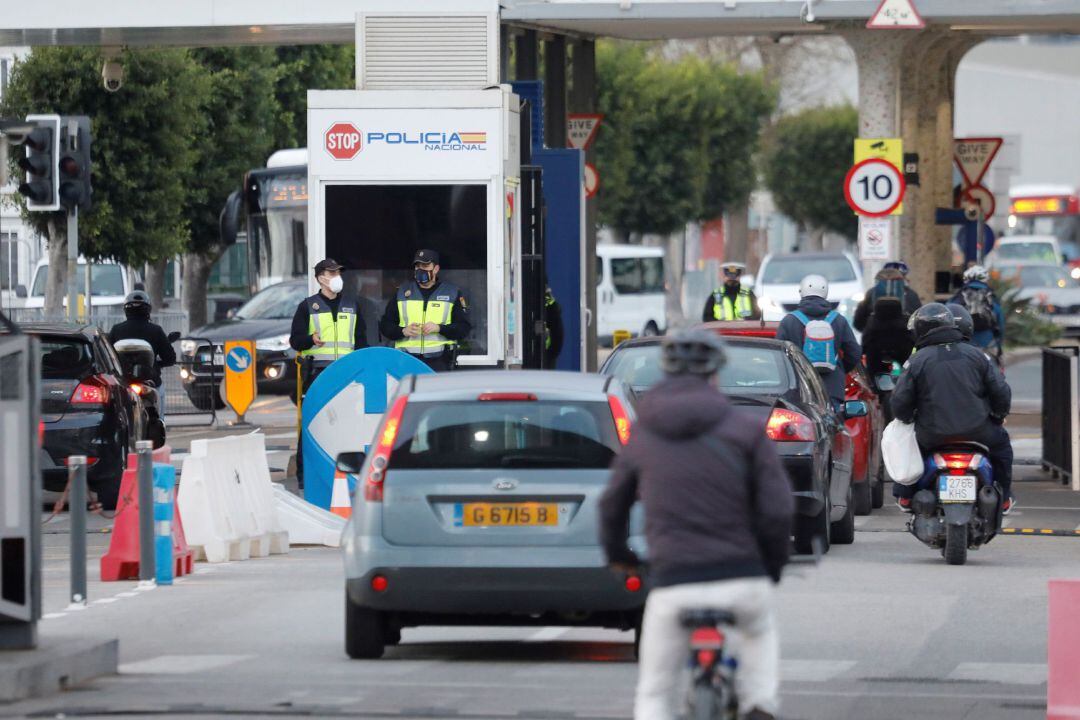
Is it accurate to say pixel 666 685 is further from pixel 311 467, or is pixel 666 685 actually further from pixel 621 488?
pixel 311 467

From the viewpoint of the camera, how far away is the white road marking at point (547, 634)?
11.8 metres

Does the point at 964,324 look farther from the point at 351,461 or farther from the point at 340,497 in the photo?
the point at 351,461

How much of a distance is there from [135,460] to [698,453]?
8.47 m

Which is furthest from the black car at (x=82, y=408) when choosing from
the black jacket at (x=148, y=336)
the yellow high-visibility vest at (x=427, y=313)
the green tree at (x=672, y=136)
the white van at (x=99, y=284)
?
the green tree at (x=672, y=136)

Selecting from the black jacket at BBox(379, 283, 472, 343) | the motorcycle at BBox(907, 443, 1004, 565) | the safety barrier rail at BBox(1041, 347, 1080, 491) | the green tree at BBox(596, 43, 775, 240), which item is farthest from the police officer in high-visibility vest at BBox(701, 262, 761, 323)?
the green tree at BBox(596, 43, 775, 240)

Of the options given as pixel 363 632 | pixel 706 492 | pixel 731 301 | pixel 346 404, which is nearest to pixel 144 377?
pixel 346 404

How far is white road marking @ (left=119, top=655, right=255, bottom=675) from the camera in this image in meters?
10.6

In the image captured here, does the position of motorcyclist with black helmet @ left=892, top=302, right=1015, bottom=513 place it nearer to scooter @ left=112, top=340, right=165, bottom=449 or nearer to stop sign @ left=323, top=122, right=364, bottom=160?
stop sign @ left=323, top=122, right=364, bottom=160

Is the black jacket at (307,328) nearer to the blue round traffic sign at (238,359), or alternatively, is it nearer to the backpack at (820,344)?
the backpack at (820,344)

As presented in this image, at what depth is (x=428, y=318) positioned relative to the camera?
1886 centimetres

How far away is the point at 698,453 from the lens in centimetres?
685

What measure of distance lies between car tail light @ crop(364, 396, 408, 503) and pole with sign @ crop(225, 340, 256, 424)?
18378mm

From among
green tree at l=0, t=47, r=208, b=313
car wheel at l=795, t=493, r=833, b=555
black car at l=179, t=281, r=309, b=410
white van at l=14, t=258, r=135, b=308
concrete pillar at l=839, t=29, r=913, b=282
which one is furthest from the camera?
white van at l=14, t=258, r=135, b=308

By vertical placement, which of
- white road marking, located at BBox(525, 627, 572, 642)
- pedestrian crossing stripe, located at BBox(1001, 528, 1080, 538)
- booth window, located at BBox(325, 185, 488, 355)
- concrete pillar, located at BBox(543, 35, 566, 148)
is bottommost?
pedestrian crossing stripe, located at BBox(1001, 528, 1080, 538)
